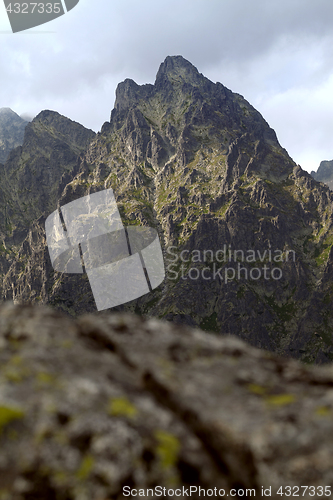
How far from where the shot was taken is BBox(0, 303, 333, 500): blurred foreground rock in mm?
6781

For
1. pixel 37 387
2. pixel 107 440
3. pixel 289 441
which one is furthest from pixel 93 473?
pixel 289 441

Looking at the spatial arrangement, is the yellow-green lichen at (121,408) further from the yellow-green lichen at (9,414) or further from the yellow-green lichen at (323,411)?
the yellow-green lichen at (323,411)

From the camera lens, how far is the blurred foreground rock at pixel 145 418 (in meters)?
6.78

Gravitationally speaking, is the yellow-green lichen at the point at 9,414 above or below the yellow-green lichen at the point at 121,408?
above

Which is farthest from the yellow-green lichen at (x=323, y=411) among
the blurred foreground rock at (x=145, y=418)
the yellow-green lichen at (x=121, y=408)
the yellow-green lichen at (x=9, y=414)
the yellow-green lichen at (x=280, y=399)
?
the yellow-green lichen at (x=9, y=414)

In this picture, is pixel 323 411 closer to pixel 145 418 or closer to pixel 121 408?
pixel 145 418

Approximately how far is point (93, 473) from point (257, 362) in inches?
236

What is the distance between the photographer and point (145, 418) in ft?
25.6

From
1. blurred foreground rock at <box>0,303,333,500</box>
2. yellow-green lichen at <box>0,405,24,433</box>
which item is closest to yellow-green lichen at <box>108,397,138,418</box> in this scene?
blurred foreground rock at <box>0,303,333,500</box>

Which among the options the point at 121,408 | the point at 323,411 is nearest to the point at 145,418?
the point at 121,408

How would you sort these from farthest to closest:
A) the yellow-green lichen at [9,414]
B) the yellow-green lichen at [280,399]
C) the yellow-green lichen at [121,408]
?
the yellow-green lichen at [280,399], the yellow-green lichen at [121,408], the yellow-green lichen at [9,414]

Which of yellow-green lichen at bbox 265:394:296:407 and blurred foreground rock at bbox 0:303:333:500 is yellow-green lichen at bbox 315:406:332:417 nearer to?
blurred foreground rock at bbox 0:303:333:500

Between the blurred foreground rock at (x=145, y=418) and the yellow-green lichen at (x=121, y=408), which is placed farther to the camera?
the yellow-green lichen at (x=121, y=408)

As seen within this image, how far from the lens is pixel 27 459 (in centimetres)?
664
